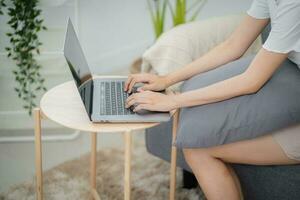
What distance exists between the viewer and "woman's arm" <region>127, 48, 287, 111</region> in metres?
1.26

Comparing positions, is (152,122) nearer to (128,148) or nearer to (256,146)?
(128,148)

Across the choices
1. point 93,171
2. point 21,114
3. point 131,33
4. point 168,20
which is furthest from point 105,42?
point 93,171

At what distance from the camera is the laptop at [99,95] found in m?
1.33

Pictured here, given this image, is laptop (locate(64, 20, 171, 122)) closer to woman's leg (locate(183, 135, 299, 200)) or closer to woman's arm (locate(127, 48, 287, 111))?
woman's arm (locate(127, 48, 287, 111))

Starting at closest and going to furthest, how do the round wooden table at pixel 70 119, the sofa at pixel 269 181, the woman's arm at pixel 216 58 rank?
the round wooden table at pixel 70 119, the sofa at pixel 269 181, the woman's arm at pixel 216 58

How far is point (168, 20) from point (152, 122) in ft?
6.01

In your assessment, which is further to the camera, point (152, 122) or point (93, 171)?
point (93, 171)

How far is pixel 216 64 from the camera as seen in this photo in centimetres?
160

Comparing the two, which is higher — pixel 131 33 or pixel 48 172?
pixel 131 33

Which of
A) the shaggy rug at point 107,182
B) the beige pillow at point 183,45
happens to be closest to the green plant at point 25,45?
the shaggy rug at point 107,182

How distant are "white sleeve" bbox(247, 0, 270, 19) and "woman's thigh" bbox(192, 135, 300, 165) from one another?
0.41 m

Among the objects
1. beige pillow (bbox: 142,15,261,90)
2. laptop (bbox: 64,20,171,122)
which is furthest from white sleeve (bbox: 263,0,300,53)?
beige pillow (bbox: 142,15,261,90)

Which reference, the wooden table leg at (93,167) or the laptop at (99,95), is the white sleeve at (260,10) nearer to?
the laptop at (99,95)

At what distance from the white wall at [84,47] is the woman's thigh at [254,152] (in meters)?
0.92
